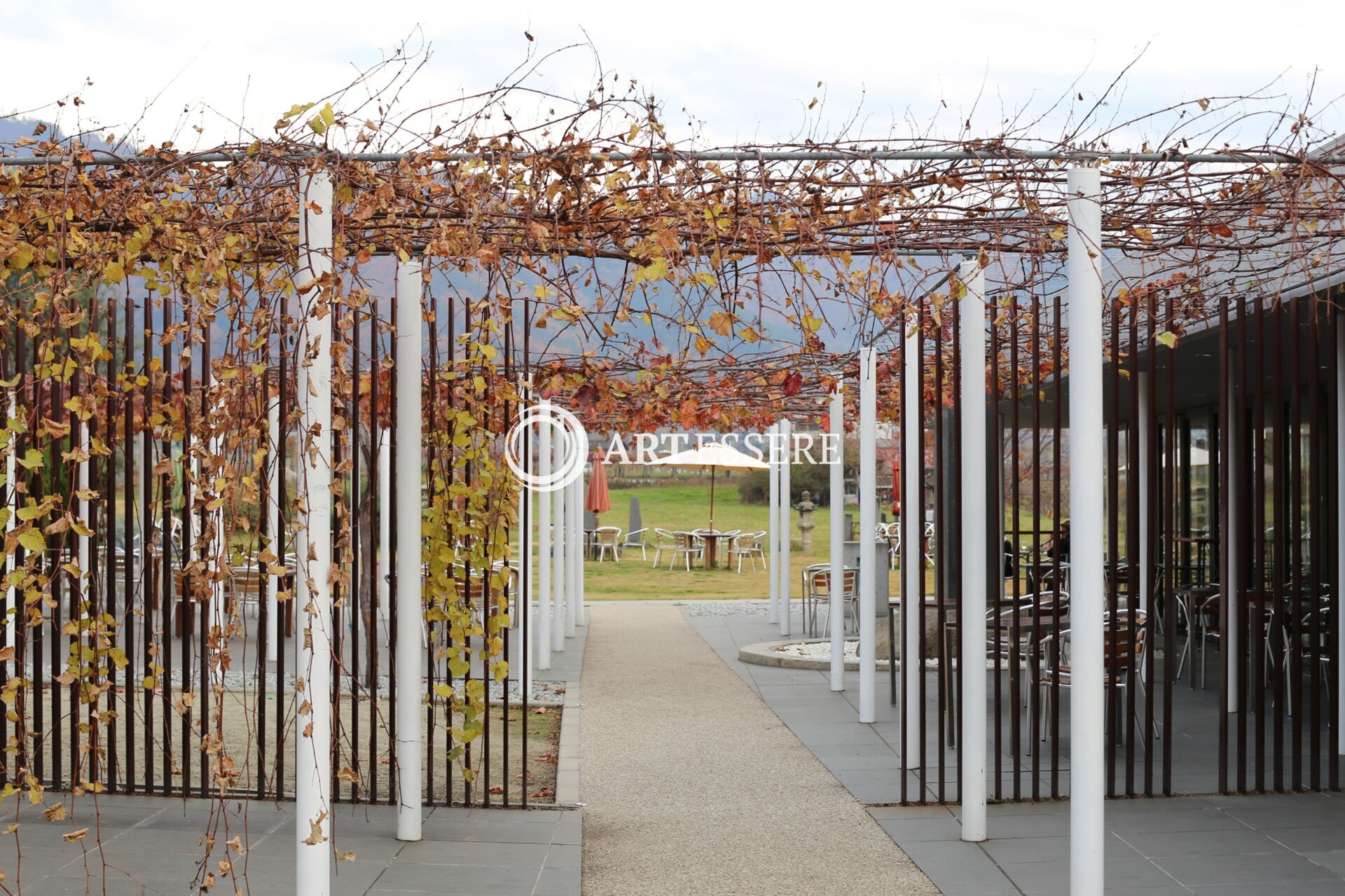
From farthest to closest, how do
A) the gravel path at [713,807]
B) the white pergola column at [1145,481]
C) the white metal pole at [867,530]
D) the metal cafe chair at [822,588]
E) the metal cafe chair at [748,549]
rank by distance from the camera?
the metal cafe chair at [748,549]
the metal cafe chair at [822,588]
the white metal pole at [867,530]
the white pergola column at [1145,481]
the gravel path at [713,807]

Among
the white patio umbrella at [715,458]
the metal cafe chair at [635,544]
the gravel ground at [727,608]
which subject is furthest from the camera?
the metal cafe chair at [635,544]

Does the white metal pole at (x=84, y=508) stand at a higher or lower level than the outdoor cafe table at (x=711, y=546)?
higher

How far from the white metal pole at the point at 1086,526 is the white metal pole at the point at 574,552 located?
822cm

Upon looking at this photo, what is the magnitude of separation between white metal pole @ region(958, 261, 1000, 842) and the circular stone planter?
16.7ft

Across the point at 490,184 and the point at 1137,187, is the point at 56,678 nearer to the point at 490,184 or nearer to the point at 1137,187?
the point at 490,184

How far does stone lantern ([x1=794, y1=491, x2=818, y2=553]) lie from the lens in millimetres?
32300

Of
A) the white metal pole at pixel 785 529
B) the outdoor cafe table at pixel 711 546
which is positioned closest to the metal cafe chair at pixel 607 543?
the outdoor cafe table at pixel 711 546

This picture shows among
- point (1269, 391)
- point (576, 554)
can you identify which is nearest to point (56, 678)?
point (576, 554)

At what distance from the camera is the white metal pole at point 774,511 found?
13820mm

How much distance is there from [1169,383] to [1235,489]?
28.0 inches

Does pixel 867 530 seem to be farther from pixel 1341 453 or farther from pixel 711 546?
pixel 711 546

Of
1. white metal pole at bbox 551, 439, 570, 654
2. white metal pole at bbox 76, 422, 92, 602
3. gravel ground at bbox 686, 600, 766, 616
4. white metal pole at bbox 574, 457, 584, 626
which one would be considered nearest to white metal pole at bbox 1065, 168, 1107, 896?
white metal pole at bbox 76, 422, 92, 602

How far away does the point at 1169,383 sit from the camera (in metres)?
5.81

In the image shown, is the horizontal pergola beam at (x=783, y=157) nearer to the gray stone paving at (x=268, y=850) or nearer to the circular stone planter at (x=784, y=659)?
the gray stone paving at (x=268, y=850)
